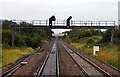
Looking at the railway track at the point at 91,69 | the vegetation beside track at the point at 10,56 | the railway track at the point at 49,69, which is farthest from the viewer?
the vegetation beside track at the point at 10,56

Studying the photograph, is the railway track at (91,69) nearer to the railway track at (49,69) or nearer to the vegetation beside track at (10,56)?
the railway track at (49,69)

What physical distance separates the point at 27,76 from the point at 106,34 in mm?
53719

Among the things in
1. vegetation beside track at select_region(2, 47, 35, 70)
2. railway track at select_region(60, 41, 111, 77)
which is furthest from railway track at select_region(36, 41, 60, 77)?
vegetation beside track at select_region(2, 47, 35, 70)

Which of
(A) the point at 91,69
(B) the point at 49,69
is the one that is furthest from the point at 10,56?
(A) the point at 91,69

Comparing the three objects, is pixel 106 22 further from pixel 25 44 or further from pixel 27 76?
pixel 27 76

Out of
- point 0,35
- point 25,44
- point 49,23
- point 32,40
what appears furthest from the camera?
point 32,40

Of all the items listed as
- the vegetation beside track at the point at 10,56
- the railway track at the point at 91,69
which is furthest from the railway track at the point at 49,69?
the vegetation beside track at the point at 10,56

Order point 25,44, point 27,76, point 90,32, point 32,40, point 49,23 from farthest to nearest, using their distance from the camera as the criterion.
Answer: point 90,32, point 32,40, point 25,44, point 49,23, point 27,76

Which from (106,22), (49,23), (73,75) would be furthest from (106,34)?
(73,75)

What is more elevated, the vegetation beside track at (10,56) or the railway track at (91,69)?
the railway track at (91,69)

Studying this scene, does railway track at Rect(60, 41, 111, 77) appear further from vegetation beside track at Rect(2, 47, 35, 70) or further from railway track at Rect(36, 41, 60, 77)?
vegetation beside track at Rect(2, 47, 35, 70)

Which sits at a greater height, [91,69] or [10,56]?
[91,69]

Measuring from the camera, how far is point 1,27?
247 feet

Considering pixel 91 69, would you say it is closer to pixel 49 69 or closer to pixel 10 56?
pixel 49 69
